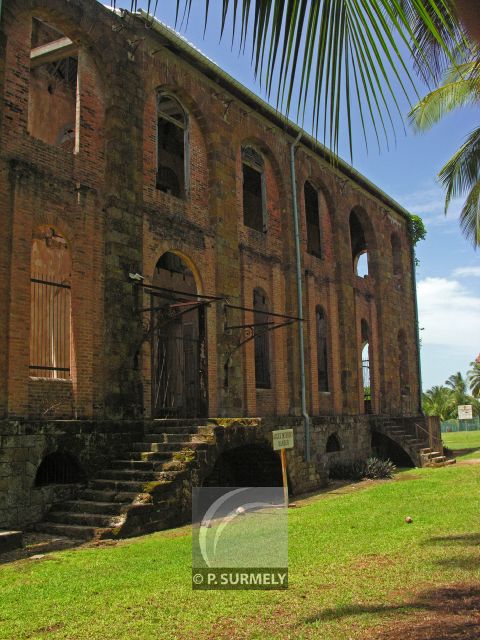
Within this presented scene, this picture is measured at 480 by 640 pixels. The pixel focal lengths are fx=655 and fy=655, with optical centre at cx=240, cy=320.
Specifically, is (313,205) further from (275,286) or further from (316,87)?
(316,87)

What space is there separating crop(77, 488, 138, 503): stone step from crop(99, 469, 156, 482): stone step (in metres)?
0.38

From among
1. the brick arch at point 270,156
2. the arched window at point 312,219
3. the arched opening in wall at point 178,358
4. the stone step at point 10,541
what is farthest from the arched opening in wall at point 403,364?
the stone step at point 10,541

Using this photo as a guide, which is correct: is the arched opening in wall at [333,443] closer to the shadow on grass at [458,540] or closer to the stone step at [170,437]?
the stone step at [170,437]

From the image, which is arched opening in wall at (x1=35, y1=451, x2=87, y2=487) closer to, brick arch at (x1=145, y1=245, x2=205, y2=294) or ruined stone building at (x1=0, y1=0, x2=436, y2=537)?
ruined stone building at (x1=0, y1=0, x2=436, y2=537)

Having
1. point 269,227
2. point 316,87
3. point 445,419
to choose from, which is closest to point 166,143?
point 269,227

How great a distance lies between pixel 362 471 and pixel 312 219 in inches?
388

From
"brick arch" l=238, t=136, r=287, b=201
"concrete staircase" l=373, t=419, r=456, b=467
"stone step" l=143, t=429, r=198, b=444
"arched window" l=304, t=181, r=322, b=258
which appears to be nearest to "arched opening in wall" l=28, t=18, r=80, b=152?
"brick arch" l=238, t=136, r=287, b=201

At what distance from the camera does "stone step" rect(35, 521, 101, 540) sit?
993 cm

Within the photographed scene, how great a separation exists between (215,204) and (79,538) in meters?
9.38

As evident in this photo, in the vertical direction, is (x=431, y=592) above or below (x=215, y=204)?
below

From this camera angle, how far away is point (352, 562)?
752cm

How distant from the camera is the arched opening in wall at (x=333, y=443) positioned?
2070cm

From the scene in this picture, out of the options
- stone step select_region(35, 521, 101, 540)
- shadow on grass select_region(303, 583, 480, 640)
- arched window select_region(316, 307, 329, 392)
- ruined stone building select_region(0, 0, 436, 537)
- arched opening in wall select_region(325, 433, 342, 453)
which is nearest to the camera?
shadow on grass select_region(303, 583, 480, 640)

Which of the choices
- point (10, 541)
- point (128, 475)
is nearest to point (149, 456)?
point (128, 475)
